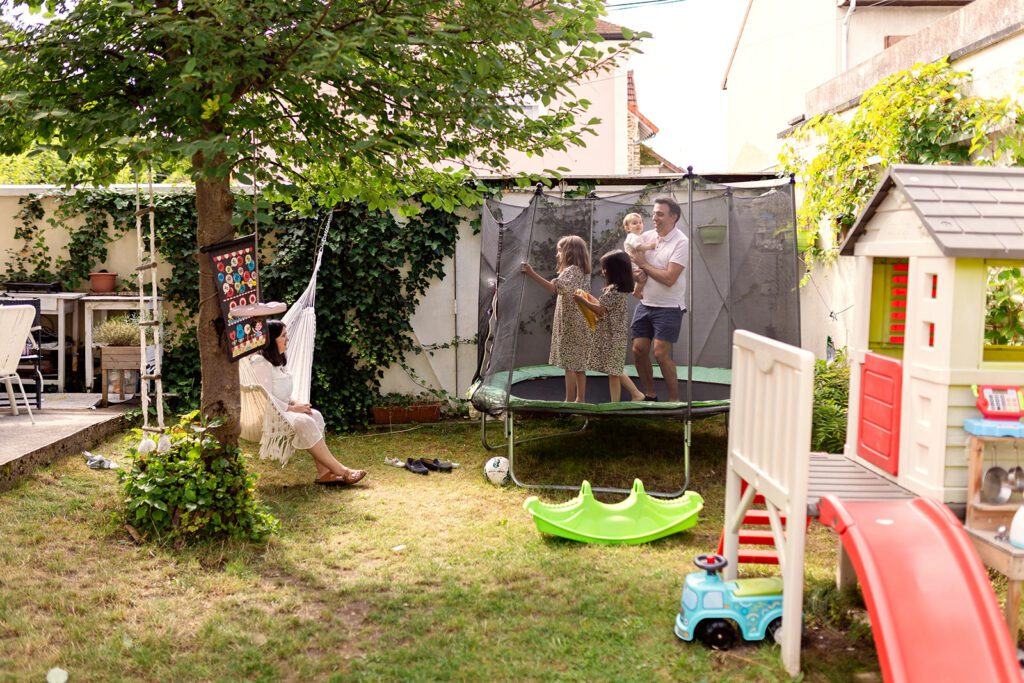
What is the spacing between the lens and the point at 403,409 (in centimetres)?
711

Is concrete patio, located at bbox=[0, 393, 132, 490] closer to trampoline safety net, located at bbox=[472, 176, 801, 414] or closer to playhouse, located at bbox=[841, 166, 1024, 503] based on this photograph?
trampoline safety net, located at bbox=[472, 176, 801, 414]

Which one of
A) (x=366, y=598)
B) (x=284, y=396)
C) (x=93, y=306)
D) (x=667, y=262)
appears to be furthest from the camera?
(x=93, y=306)

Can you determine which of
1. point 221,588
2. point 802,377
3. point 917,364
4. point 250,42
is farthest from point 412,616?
point 250,42

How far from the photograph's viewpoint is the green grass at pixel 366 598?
2.91m

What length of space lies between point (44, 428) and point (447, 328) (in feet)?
9.88

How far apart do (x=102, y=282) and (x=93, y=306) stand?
253mm

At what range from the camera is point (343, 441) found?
21.4 feet

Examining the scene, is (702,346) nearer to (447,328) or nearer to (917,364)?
(447,328)

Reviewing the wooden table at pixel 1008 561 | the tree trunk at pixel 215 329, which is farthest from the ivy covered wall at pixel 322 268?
the wooden table at pixel 1008 561

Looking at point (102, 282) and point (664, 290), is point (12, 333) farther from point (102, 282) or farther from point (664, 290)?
point (664, 290)

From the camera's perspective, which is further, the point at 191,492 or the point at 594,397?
the point at 594,397

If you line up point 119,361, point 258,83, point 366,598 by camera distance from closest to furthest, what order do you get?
point 366,598 < point 258,83 < point 119,361

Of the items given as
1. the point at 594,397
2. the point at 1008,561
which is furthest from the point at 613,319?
the point at 1008,561

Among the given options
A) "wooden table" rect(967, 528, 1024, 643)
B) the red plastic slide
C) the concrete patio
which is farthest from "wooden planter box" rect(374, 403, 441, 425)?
"wooden table" rect(967, 528, 1024, 643)
